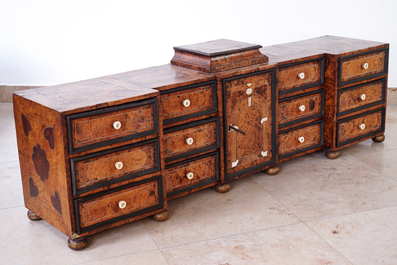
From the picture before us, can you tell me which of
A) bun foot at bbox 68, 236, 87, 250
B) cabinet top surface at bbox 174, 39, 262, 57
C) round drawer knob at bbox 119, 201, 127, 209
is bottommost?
bun foot at bbox 68, 236, 87, 250

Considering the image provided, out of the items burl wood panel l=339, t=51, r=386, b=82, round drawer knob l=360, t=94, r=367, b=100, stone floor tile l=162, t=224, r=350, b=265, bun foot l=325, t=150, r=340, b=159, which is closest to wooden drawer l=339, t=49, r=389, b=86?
burl wood panel l=339, t=51, r=386, b=82

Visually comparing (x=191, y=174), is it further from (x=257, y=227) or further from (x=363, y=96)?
(x=363, y=96)

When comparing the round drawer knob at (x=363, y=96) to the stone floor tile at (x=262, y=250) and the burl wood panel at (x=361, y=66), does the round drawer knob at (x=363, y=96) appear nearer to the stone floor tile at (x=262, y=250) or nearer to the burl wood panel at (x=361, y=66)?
the burl wood panel at (x=361, y=66)

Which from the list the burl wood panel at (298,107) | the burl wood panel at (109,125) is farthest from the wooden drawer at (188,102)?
the burl wood panel at (298,107)

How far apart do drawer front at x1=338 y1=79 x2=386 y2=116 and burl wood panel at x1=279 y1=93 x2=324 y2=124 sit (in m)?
0.17

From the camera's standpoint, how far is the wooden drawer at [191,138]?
3.04 m

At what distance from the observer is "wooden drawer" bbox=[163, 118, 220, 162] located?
3039 mm

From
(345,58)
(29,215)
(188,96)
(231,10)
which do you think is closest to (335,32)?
(231,10)

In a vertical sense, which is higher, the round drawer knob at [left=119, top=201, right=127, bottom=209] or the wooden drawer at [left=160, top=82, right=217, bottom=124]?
the wooden drawer at [left=160, top=82, right=217, bottom=124]

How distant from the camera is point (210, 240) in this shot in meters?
2.82

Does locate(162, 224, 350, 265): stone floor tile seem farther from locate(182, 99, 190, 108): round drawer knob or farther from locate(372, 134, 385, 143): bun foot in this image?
locate(372, 134, 385, 143): bun foot

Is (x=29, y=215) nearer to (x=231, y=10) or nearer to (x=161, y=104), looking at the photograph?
(x=161, y=104)

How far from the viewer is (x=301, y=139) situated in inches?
146

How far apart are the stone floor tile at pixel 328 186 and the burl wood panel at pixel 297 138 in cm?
15
